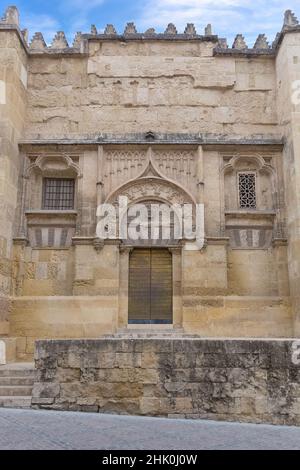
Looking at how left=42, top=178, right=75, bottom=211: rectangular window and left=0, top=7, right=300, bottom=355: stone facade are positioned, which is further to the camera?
left=42, top=178, right=75, bottom=211: rectangular window

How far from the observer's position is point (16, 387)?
7.37m

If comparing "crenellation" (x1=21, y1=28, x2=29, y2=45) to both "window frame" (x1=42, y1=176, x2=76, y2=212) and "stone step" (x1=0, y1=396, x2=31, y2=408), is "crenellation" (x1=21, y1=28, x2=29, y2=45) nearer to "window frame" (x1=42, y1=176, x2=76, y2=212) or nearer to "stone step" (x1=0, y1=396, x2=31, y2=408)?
"window frame" (x1=42, y1=176, x2=76, y2=212)

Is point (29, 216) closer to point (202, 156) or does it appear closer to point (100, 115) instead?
point (100, 115)

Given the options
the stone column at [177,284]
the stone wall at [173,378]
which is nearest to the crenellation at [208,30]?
the stone column at [177,284]

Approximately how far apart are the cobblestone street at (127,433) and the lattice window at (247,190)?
22.6 feet

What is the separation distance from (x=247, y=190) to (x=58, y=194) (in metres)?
5.06

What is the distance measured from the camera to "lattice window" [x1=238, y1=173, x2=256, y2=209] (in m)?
12.0

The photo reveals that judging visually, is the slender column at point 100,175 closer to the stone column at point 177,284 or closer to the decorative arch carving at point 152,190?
the decorative arch carving at point 152,190

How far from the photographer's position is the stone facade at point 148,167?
10.9 meters

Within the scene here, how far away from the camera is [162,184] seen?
39.0 ft

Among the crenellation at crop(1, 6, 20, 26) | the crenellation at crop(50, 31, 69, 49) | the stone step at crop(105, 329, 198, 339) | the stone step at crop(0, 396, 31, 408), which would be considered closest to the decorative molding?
the crenellation at crop(50, 31, 69, 49)

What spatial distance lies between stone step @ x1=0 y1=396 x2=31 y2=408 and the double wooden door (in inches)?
171
